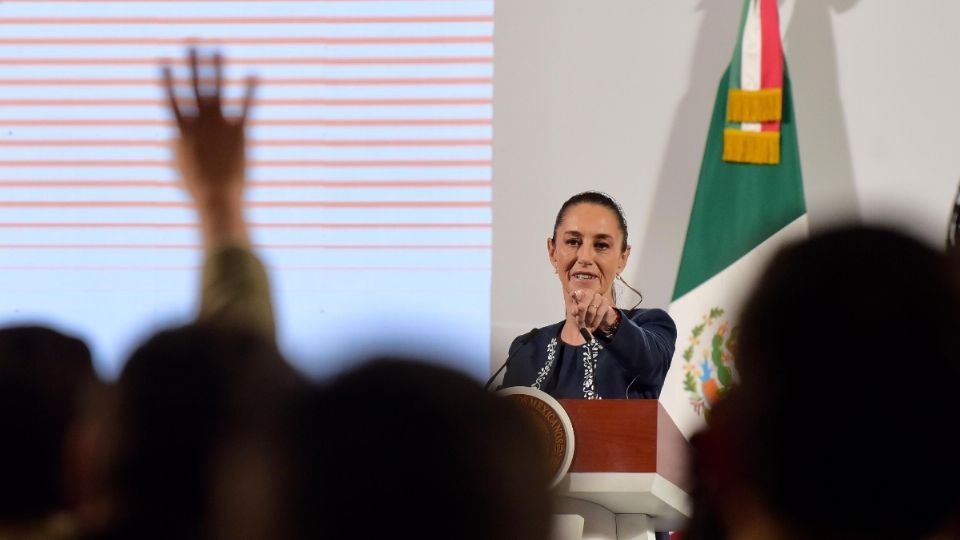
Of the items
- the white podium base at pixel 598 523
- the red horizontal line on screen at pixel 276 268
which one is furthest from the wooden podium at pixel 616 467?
the red horizontal line on screen at pixel 276 268

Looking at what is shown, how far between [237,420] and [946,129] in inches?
177

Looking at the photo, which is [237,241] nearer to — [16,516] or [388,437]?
[16,516]

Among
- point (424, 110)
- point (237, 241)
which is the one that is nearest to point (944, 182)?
point (424, 110)

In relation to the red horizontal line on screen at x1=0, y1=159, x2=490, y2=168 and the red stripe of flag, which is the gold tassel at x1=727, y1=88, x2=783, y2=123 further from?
the red horizontal line on screen at x1=0, y1=159, x2=490, y2=168

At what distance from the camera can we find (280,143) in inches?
205

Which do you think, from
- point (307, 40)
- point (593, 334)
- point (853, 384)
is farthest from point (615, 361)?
point (853, 384)

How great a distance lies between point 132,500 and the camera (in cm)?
91

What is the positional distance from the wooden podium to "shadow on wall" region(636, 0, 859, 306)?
2.67m

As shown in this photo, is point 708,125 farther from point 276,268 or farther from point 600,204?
point 276,268

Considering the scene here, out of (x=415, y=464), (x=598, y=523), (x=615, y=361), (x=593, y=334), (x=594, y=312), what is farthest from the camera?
(x=615, y=361)

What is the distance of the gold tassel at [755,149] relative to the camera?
4.64 m

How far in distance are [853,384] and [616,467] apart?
4.39ft

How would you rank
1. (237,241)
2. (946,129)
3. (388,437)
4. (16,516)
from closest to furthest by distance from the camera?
(388,437), (16,516), (237,241), (946,129)

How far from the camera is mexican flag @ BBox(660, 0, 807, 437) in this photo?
4.63 metres
